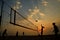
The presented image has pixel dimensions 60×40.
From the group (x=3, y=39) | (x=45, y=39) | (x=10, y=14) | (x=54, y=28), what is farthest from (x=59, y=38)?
(x=3, y=39)

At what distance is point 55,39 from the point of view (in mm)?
15625

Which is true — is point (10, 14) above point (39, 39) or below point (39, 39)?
above

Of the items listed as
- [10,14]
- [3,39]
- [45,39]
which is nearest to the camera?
[10,14]

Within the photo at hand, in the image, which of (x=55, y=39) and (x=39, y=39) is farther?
(x=39, y=39)

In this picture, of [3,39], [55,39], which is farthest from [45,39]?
[3,39]

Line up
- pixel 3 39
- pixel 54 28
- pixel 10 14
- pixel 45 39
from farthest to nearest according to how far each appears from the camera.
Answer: pixel 3 39, pixel 45 39, pixel 10 14, pixel 54 28

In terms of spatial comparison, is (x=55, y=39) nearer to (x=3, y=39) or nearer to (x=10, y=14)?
(x=10, y=14)

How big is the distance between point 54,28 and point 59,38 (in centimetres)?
135

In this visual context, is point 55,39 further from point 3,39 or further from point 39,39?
point 3,39

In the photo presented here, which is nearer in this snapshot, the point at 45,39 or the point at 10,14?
the point at 10,14

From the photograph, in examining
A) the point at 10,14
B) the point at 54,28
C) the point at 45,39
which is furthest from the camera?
the point at 45,39

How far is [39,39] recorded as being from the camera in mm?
20344

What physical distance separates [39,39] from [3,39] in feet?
27.4

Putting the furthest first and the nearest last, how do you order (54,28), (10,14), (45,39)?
(45,39), (10,14), (54,28)
